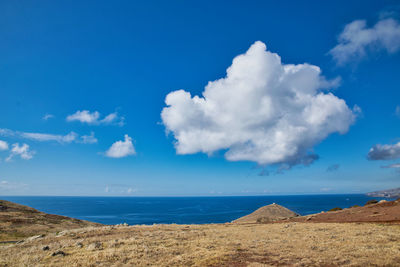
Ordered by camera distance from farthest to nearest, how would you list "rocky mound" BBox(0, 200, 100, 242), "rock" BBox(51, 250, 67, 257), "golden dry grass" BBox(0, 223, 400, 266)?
"rocky mound" BBox(0, 200, 100, 242) < "rock" BBox(51, 250, 67, 257) < "golden dry grass" BBox(0, 223, 400, 266)

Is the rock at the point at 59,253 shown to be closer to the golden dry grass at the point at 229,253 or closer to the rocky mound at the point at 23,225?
the golden dry grass at the point at 229,253

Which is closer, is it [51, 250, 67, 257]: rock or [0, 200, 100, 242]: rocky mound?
[51, 250, 67, 257]: rock

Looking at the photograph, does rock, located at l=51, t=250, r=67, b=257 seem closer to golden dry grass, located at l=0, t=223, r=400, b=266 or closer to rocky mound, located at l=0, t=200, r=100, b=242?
golden dry grass, located at l=0, t=223, r=400, b=266

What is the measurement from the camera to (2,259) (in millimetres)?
17172

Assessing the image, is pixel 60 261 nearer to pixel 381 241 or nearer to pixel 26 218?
pixel 381 241

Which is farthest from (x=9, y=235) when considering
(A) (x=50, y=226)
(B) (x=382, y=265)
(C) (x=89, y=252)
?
(B) (x=382, y=265)

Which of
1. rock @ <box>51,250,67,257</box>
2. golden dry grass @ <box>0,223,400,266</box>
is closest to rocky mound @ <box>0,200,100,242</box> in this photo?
golden dry grass @ <box>0,223,400,266</box>

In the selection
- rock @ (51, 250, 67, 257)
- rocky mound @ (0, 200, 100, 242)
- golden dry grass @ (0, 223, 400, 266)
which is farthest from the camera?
rocky mound @ (0, 200, 100, 242)

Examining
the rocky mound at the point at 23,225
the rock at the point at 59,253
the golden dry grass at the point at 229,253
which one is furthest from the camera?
the rocky mound at the point at 23,225

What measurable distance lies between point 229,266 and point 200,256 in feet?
8.91

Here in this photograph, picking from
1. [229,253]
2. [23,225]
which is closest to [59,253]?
[229,253]

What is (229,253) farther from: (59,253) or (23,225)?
(23,225)

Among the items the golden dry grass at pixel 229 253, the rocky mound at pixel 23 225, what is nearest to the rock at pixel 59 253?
the golden dry grass at pixel 229 253

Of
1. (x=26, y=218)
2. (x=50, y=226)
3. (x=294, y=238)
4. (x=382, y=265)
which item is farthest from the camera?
(x=26, y=218)
